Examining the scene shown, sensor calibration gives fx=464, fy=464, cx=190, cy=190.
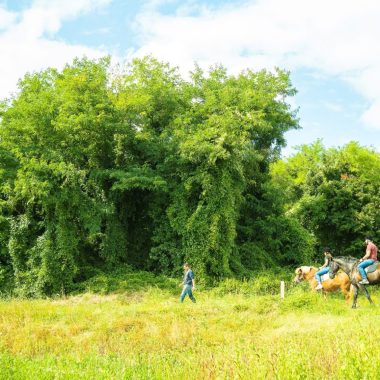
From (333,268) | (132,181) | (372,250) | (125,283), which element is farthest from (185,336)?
(132,181)

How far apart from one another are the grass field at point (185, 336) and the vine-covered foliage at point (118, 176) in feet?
7.90

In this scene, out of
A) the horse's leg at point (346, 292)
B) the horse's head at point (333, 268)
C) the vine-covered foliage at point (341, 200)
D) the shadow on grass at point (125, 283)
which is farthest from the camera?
the vine-covered foliage at point (341, 200)

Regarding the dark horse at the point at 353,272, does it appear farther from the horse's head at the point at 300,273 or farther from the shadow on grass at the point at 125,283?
the shadow on grass at the point at 125,283

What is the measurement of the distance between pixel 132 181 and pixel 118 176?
0.83m

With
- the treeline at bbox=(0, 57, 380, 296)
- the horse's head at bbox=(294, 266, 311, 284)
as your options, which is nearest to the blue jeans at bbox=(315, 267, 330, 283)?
the horse's head at bbox=(294, 266, 311, 284)

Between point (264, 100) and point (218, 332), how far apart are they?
66.0 ft

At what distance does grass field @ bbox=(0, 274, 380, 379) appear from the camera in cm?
634

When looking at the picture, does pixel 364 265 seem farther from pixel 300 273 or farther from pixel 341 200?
pixel 341 200

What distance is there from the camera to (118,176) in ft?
77.7

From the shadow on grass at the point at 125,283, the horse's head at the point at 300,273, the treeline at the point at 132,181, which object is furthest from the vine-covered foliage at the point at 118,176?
the horse's head at the point at 300,273

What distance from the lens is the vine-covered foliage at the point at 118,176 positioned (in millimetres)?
22859

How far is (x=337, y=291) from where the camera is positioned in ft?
68.3

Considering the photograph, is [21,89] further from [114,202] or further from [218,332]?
[218,332]

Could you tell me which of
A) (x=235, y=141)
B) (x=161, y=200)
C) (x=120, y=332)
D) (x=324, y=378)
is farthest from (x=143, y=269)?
(x=324, y=378)
